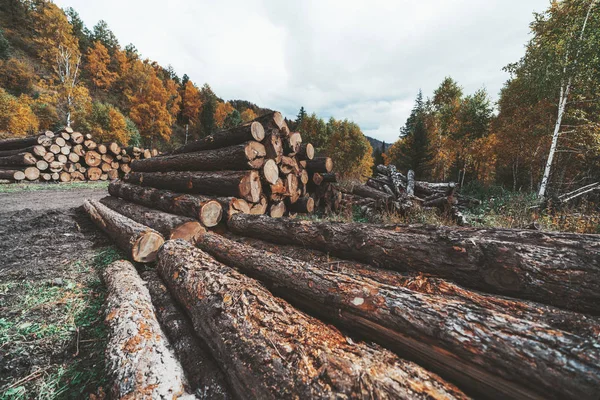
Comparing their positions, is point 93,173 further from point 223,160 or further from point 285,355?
point 285,355

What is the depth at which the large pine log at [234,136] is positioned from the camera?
4.36m

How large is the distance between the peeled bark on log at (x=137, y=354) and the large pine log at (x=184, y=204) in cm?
155

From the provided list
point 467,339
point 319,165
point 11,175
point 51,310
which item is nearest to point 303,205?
point 319,165

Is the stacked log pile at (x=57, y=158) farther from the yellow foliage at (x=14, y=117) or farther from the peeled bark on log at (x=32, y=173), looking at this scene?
the yellow foliage at (x=14, y=117)

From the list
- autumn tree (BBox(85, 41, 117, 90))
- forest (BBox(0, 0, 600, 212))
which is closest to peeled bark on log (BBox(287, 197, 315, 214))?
forest (BBox(0, 0, 600, 212))

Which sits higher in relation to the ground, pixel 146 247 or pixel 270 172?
pixel 270 172

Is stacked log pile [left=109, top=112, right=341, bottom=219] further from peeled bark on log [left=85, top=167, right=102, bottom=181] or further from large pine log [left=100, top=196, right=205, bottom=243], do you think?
peeled bark on log [left=85, top=167, right=102, bottom=181]

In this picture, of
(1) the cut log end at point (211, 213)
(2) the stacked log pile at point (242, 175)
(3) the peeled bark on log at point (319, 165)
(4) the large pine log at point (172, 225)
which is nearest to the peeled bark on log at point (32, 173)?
(2) the stacked log pile at point (242, 175)

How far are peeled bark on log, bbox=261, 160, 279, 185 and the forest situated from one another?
9.84 metres

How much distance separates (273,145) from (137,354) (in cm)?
376

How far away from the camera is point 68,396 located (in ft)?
4.41

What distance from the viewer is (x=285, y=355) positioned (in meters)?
1.15

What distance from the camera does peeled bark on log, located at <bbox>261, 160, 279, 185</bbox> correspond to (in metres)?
4.30

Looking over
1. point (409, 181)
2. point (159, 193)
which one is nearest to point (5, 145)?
point (159, 193)
